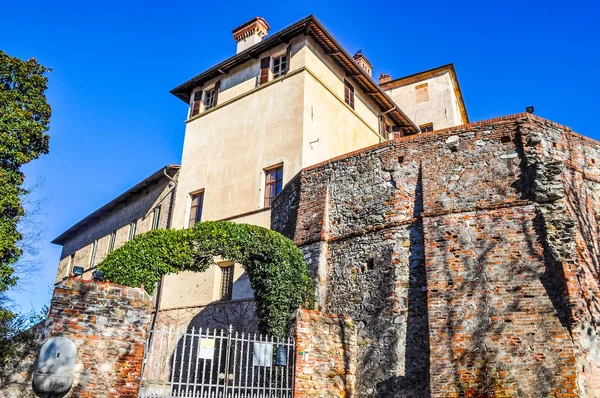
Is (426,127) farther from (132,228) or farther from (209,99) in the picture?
(132,228)

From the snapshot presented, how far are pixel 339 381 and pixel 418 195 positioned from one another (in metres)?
4.32

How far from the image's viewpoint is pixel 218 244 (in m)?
11.4

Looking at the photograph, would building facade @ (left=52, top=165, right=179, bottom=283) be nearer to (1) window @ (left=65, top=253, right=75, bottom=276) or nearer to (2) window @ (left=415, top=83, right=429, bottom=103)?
(1) window @ (left=65, top=253, right=75, bottom=276)

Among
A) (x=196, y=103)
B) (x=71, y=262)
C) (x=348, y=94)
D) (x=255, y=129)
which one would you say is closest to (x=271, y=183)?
(x=255, y=129)

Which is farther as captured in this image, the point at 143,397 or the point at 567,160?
the point at 567,160

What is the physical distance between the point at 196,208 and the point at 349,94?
6.99 m

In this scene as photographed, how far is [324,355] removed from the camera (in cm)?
1048

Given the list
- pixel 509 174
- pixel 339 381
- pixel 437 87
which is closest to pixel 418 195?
pixel 509 174

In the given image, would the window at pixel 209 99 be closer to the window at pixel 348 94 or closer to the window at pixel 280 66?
the window at pixel 280 66

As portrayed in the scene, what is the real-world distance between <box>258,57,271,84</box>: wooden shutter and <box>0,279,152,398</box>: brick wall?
11205mm

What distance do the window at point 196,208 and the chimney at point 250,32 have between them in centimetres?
618

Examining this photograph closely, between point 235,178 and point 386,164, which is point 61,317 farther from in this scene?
point 235,178

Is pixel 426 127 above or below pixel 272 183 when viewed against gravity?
above

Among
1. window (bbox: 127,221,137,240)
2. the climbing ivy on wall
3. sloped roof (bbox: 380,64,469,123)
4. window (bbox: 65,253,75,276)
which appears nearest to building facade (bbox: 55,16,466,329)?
window (bbox: 127,221,137,240)
